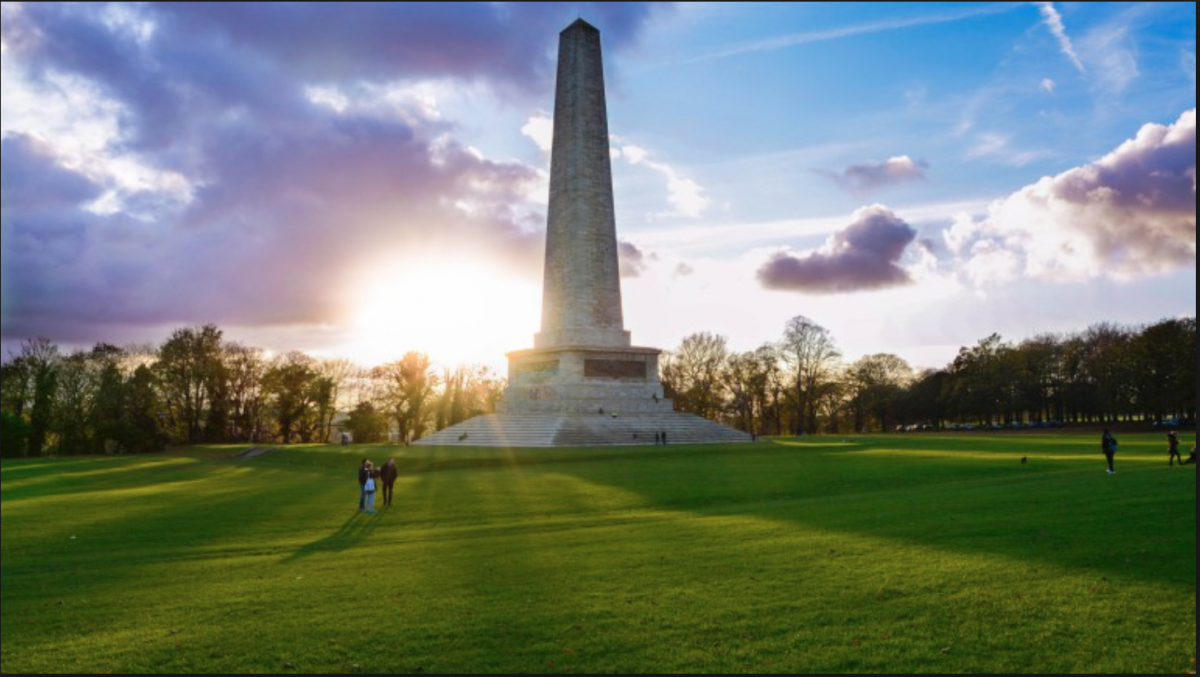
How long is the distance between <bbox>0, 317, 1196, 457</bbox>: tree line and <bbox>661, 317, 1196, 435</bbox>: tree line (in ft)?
0.52

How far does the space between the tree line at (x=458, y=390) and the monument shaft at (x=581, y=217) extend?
28165 millimetres

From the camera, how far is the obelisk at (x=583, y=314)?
48781 millimetres

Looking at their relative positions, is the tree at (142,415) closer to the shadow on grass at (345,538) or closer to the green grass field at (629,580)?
the green grass field at (629,580)

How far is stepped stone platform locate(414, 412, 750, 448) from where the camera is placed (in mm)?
44219

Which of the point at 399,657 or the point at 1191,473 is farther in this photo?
the point at 1191,473

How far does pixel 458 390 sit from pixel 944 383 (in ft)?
167

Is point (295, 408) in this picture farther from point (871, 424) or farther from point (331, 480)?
point (871, 424)

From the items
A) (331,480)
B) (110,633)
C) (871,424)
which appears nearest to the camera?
(110,633)

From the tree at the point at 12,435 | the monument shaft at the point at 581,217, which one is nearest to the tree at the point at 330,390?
the tree at the point at 12,435

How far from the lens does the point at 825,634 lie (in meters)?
9.28

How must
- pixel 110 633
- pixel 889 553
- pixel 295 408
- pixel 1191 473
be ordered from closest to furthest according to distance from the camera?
pixel 110 633 → pixel 889 553 → pixel 1191 473 → pixel 295 408

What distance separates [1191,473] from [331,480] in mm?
29943

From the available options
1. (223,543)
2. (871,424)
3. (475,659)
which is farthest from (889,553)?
(871,424)

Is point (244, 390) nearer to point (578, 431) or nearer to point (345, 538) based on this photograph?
point (578, 431)
